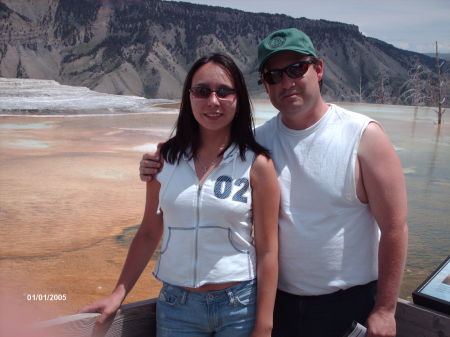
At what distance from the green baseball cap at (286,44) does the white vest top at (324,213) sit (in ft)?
0.85

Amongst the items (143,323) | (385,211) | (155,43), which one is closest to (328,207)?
(385,211)

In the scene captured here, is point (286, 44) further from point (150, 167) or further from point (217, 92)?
point (150, 167)

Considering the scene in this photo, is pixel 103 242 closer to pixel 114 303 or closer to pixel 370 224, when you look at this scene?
pixel 114 303

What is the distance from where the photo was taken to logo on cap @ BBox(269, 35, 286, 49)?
1.68m

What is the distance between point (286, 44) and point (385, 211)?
2.16 feet

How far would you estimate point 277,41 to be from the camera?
66.9 inches

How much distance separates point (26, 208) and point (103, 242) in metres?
1.46

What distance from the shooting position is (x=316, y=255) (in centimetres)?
167

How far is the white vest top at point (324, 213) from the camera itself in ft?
5.37

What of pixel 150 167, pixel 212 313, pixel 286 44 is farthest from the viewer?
pixel 150 167

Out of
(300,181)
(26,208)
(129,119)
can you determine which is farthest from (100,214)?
(129,119)

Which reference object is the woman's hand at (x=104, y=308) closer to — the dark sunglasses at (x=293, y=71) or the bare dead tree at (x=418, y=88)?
the dark sunglasses at (x=293, y=71)
